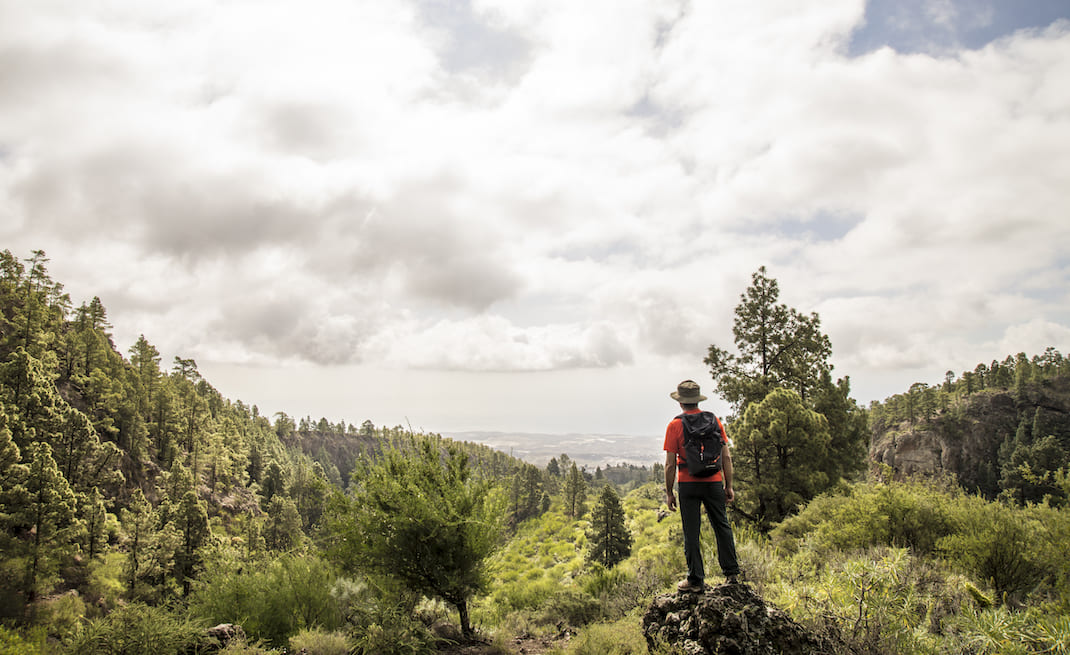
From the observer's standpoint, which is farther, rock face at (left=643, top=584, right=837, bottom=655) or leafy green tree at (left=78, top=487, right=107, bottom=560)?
leafy green tree at (left=78, top=487, right=107, bottom=560)

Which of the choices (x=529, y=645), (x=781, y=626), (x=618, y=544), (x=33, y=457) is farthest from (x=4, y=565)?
(x=781, y=626)

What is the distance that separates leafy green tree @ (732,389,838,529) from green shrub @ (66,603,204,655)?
16.0 m

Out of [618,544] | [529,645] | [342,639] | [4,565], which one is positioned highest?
[342,639]

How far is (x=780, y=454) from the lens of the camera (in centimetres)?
1719

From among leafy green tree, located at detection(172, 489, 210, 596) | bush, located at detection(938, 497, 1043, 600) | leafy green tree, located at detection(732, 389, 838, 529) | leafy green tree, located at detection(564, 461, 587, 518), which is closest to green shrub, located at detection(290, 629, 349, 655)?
bush, located at detection(938, 497, 1043, 600)

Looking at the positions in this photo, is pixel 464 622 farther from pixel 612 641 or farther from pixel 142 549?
pixel 142 549

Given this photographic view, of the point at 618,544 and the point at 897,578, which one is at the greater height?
the point at 897,578

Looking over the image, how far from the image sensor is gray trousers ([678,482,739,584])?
646cm

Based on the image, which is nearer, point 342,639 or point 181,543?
point 342,639

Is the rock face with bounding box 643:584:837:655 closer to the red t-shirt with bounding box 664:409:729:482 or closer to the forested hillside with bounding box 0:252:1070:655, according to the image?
the forested hillside with bounding box 0:252:1070:655

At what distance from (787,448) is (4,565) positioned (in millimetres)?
45665

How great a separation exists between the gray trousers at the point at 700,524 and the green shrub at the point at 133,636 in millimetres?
7224

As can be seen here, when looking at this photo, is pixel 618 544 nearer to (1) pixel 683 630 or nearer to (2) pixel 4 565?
(1) pixel 683 630

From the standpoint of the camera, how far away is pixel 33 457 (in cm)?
3222
